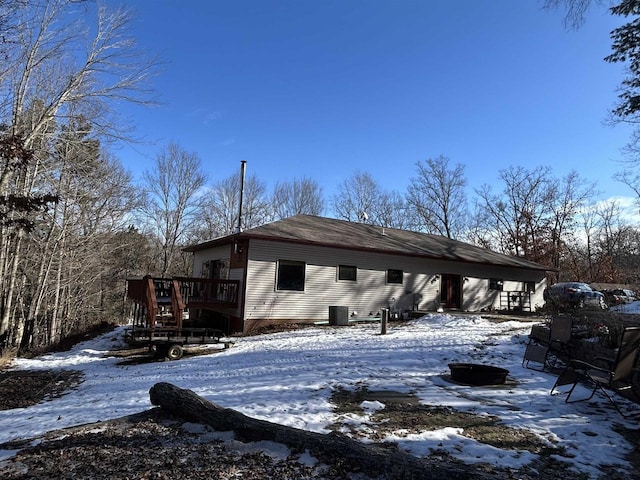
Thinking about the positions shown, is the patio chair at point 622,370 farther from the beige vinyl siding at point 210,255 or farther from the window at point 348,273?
the beige vinyl siding at point 210,255

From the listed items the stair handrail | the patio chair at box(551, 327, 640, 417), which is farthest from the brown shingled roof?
the patio chair at box(551, 327, 640, 417)

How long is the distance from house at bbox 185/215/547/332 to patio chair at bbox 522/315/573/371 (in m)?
7.94

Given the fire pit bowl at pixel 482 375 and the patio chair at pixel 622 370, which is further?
the fire pit bowl at pixel 482 375

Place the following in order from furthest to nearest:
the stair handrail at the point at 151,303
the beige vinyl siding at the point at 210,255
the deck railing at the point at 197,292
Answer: the beige vinyl siding at the point at 210,255, the deck railing at the point at 197,292, the stair handrail at the point at 151,303

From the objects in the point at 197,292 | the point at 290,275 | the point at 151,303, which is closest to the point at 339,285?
the point at 290,275

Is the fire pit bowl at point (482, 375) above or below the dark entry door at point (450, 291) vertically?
below

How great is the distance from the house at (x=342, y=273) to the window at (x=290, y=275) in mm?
37

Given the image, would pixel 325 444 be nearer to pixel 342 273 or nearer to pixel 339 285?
pixel 339 285

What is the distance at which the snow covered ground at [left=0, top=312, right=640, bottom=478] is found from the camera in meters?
4.26

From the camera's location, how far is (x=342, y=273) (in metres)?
16.4

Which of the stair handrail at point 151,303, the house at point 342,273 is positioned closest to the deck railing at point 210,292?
the house at point 342,273

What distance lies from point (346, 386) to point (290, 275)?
8.96m

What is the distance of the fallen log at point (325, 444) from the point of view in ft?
9.13

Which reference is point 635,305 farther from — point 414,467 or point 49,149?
point 49,149
